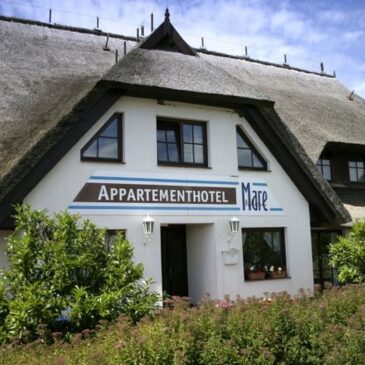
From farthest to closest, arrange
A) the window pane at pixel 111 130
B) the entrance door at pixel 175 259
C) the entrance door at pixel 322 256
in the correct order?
the entrance door at pixel 322 256 < the entrance door at pixel 175 259 < the window pane at pixel 111 130

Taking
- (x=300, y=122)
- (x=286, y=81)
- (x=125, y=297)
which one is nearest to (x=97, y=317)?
(x=125, y=297)

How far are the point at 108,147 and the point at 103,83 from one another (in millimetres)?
1449

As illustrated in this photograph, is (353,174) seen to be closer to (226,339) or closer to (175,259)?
(175,259)

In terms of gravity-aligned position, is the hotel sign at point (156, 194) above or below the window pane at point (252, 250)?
above

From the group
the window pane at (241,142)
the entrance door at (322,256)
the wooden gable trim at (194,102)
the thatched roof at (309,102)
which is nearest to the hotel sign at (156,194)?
the wooden gable trim at (194,102)

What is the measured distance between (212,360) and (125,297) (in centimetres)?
337

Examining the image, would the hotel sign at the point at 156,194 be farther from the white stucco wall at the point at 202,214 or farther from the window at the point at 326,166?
the window at the point at 326,166

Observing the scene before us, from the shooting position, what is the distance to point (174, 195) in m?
12.6

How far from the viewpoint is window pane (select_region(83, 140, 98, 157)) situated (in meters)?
11.9

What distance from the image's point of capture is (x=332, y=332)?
6891mm

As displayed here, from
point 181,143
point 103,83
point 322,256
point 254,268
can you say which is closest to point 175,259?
point 254,268

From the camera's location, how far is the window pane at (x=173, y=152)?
13.0 metres

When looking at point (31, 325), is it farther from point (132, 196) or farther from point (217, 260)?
point (217, 260)

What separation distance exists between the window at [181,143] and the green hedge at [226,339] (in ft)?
19.3
